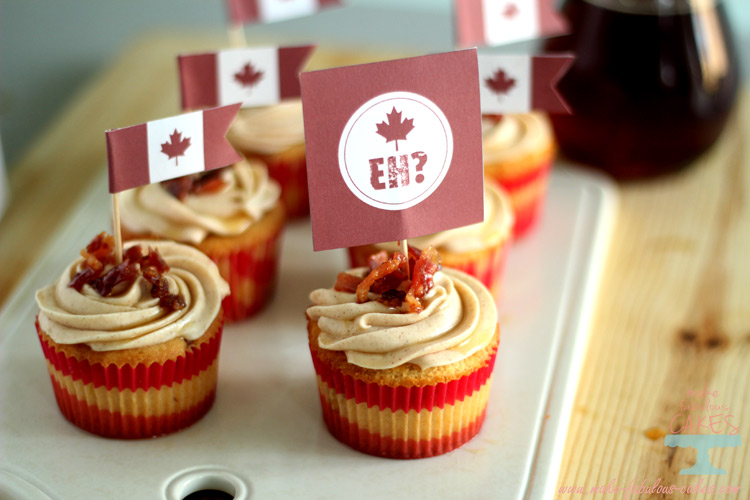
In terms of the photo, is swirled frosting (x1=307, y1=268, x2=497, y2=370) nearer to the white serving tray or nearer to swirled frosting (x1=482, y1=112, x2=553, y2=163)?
the white serving tray

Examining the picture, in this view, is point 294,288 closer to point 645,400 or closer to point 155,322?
point 155,322

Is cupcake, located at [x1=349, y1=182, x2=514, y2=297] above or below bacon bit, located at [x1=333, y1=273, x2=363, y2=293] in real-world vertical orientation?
below

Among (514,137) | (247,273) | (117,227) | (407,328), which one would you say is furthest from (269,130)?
(407,328)

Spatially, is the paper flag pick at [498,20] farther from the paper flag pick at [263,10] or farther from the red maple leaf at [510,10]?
the paper flag pick at [263,10]

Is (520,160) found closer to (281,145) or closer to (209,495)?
(281,145)

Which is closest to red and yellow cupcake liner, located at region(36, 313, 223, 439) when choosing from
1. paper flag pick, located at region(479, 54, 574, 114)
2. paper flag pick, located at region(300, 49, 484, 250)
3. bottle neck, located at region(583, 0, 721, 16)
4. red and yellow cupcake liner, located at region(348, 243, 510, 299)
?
paper flag pick, located at region(300, 49, 484, 250)

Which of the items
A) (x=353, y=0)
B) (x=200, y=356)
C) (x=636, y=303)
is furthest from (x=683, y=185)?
(x=353, y=0)
